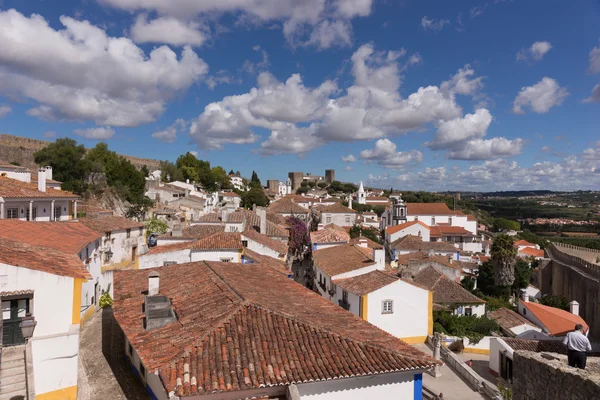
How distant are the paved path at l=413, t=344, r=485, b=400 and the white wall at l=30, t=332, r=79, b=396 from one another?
1193 centimetres

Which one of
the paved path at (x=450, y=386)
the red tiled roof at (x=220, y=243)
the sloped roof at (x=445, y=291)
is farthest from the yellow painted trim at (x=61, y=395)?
the sloped roof at (x=445, y=291)

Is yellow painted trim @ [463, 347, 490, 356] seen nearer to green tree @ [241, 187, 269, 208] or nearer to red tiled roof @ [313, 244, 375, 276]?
red tiled roof @ [313, 244, 375, 276]

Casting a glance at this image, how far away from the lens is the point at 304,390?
813 cm

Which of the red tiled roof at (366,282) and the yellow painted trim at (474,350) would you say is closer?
the red tiled roof at (366,282)

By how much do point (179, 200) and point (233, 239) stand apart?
96.6 ft

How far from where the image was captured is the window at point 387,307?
62.8ft

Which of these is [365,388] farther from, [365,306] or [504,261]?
[504,261]

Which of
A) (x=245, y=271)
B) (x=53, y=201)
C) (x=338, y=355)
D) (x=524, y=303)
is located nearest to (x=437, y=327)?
(x=524, y=303)

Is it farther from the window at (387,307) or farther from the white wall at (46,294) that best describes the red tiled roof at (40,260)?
the window at (387,307)

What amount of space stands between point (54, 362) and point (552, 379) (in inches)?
441

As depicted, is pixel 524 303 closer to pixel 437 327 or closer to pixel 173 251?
pixel 437 327

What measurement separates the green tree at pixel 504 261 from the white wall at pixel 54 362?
31.7 metres

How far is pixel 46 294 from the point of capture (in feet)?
30.9

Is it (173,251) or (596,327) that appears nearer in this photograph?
(173,251)
